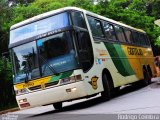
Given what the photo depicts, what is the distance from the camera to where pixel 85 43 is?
1379cm

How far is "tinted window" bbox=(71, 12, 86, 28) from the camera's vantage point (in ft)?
44.7

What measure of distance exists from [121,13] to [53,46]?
26524mm

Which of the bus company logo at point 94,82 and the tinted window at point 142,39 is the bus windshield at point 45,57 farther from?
the tinted window at point 142,39

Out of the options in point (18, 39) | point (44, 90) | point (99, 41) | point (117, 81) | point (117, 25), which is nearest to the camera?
point (44, 90)

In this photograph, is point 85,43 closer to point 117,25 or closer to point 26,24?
point 26,24

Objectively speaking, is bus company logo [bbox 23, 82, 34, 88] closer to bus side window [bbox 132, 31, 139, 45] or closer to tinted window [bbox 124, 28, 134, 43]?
tinted window [bbox 124, 28, 134, 43]

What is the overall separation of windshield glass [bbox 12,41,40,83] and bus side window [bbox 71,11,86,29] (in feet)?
5.06

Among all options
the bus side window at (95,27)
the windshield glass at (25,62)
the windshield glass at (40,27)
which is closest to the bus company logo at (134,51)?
the bus side window at (95,27)

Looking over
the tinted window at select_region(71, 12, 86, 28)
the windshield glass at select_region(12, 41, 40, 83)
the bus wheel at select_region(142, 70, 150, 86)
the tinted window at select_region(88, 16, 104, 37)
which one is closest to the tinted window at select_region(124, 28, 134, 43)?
the bus wheel at select_region(142, 70, 150, 86)

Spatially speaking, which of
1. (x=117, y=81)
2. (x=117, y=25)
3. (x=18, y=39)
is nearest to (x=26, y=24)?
(x=18, y=39)

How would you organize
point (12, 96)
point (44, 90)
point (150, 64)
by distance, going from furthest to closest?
point (12, 96), point (150, 64), point (44, 90)

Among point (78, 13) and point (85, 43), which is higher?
point (78, 13)

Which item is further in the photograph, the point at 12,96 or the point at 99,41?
the point at 12,96

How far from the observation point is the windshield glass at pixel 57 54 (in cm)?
1292
